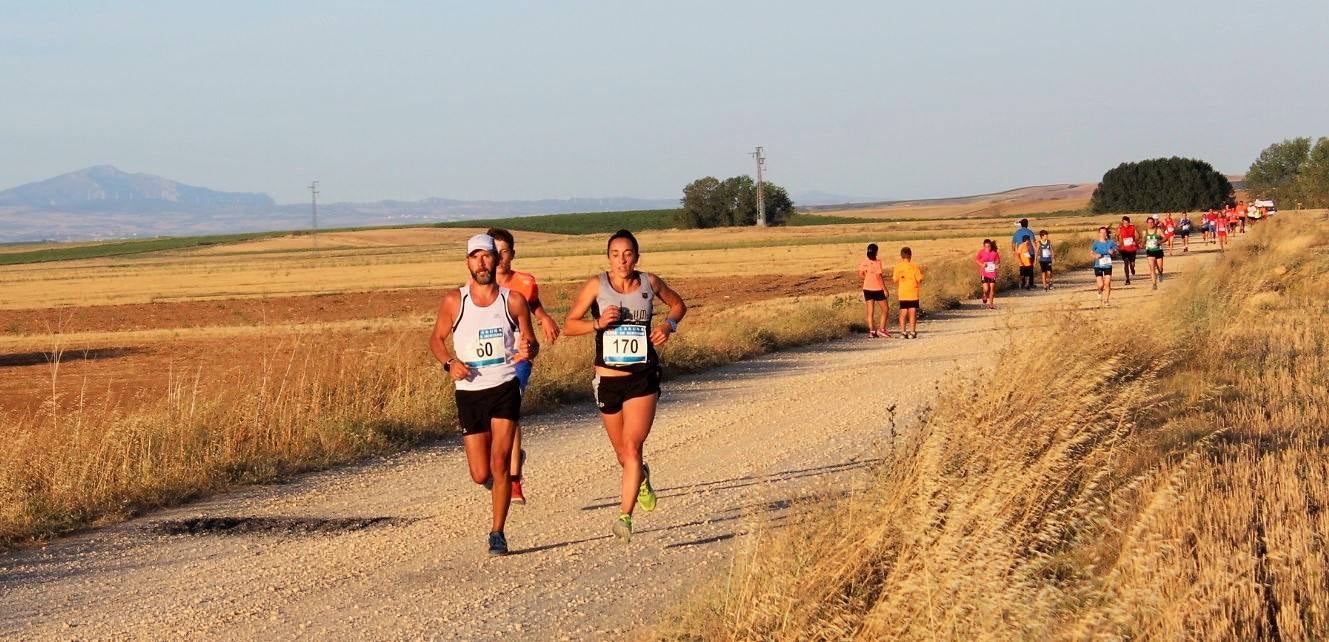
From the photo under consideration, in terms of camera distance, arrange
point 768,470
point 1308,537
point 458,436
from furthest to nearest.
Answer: point 458,436 → point 768,470 → point 1308,537

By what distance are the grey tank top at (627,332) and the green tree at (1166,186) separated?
15388 centimetres

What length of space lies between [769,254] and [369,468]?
221ft

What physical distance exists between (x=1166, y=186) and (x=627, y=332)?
157597 millimetres

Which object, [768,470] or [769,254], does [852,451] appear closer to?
[768,470]

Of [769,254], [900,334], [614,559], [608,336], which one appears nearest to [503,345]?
[608,336]

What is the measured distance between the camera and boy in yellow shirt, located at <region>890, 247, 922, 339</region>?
2241 cm

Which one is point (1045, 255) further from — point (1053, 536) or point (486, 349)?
point (1053, 536)

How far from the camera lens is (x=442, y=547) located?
8.26 metres

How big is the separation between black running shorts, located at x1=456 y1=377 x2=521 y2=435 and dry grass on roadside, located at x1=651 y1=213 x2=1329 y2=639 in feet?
6.57

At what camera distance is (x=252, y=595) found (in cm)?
725

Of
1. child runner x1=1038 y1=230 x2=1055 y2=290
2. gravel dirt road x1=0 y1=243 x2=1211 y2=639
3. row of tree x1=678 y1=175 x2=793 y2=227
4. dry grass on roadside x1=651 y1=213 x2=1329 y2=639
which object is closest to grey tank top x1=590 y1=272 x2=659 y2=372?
gravel dirt road x1=0 y1=243 x2=1211 y2=639

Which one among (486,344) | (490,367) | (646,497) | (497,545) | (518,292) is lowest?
(497,545)

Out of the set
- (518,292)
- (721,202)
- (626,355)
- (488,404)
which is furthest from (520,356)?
(721,202)

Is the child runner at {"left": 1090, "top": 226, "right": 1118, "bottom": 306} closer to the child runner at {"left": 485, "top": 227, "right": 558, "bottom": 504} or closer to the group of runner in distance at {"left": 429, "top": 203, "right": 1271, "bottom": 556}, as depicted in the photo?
the child runner at {"left": 485, "top": 227, "right": 558, "bottom": 504}
